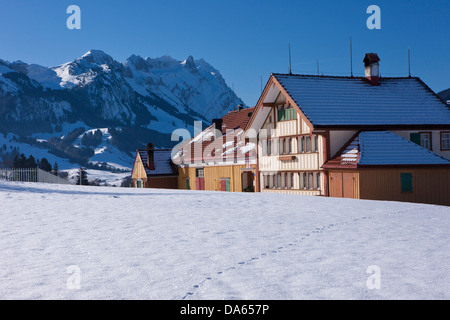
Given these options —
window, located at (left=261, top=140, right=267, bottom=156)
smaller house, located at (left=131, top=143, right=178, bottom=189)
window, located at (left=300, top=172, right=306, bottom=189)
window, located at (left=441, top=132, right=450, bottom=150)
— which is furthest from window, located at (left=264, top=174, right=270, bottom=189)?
smaller house, located at (left=131, top=143, right=178, bottom=189)

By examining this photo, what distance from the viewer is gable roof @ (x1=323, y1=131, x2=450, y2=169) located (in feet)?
90.2

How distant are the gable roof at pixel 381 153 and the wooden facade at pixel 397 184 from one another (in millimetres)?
413

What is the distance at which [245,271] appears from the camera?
7969mm

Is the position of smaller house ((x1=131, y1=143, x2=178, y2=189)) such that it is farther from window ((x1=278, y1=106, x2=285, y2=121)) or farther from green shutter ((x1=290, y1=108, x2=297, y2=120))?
green shutter ((x1=290, y1=108, x2=297, y2=120))

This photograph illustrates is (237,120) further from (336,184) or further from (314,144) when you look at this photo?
(336,184)

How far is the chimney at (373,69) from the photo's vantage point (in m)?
34.0

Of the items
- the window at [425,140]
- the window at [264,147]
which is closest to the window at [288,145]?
the window at [264,147]

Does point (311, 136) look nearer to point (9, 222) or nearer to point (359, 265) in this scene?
point (9, 222)

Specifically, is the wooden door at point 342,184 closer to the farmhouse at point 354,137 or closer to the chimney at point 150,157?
the farmhouse at point 354,137

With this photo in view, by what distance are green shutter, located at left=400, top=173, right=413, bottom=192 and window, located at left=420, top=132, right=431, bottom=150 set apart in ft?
16.7

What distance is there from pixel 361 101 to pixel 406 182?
23.6 ft

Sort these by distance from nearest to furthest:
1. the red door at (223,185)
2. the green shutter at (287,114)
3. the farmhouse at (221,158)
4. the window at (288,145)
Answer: the green shutter at (287,114)
the window at (288,145)
the farmhouse at (221,158)
the red door at (223,185)
